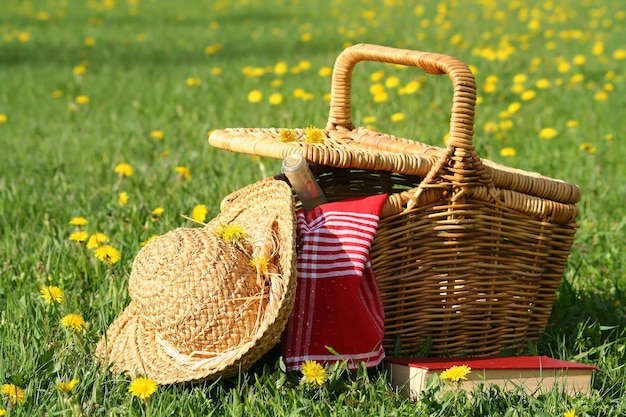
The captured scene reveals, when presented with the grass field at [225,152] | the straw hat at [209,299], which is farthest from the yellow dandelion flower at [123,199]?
the straw hat at [209,299]

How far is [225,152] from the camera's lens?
4.07 metres

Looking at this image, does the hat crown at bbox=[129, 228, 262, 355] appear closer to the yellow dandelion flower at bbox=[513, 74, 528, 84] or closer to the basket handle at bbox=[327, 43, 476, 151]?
the basket handle at bbox=[327, 43, 476, 151]

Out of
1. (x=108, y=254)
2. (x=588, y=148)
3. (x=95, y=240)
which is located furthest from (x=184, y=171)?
(x=588, y=148)

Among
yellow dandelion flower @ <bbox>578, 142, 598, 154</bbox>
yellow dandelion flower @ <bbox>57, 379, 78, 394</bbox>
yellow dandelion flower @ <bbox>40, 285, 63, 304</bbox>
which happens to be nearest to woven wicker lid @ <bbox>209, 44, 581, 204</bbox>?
yellow dandelion flower @ <bbox>40, 285, 63, 304</bbox>

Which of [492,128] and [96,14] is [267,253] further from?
[96,14]

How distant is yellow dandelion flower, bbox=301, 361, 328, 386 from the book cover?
21cm

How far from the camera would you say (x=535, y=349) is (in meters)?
2.37

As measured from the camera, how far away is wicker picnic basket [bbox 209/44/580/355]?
2170 millimetres

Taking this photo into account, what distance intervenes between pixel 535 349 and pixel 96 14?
373 inches

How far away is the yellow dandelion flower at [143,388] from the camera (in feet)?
5.90

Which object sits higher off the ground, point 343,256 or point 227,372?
point 343,256

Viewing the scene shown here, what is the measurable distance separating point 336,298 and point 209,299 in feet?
1.01

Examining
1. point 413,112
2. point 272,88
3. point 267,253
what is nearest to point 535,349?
point 267,253

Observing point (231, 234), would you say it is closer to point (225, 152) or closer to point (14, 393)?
point (14, 393)
